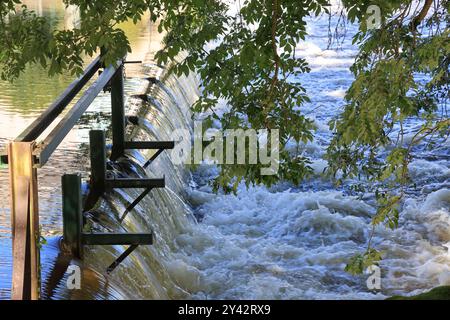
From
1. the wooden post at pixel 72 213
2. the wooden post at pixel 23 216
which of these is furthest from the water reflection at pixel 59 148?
the wooden post at pixel 23 216

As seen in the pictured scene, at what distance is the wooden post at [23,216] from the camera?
303 cm

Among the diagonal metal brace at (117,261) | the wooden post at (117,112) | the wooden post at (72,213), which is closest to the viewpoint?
the wooden post at (72,213)

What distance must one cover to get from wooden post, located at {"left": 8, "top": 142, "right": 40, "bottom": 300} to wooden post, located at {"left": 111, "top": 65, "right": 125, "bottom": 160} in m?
2.87

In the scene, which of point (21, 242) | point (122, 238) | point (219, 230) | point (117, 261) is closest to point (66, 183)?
point (122, 238)

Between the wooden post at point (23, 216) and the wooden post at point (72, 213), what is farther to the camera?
the wooden post at point (72, 213)

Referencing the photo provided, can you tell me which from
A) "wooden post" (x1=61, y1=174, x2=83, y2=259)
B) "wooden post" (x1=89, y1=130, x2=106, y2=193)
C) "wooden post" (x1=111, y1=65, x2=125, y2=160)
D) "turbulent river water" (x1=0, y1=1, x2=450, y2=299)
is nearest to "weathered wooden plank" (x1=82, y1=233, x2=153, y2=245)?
"wooden post" (x1=61, y1=174, x2=83, y2=259)

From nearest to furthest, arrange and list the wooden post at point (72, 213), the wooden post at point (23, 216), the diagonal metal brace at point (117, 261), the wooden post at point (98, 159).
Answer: the wooden post at point (23, 216) < the wooden post at point (72, 213) < the diagonal metal brace at point (117, 261) < the wooden post at point (98, 159)

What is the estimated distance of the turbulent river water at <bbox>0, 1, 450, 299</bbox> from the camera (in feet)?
17.2

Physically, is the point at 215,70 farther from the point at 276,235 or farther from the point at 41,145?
the point at 276,235

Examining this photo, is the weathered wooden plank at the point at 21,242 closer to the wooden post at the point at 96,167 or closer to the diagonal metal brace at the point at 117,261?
the diagonal metal brace at the point at 117,261

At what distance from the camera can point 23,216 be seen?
10.1 feet
